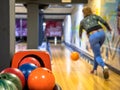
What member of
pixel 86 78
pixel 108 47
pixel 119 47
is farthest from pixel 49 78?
pixel 108 47

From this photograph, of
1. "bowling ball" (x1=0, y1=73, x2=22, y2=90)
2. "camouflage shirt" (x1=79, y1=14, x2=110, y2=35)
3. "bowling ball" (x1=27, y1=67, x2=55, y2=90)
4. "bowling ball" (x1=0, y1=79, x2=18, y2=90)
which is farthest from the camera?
"camouflage shirt" (x1=79, y1=14, x2=110, y2=35)

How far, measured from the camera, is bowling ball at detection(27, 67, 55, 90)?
2.34 metres

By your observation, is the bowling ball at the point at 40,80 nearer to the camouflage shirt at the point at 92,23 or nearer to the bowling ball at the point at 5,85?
the bowling ball at the point at 5,85

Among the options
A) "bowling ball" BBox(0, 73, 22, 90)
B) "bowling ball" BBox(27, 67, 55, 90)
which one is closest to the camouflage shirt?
"bowling ball" BBox(27, 67, 55, 90)

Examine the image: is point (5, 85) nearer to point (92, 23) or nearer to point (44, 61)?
point (44, 61)

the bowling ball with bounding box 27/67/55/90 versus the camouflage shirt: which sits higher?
the camouflage shirt

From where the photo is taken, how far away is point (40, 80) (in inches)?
92.2

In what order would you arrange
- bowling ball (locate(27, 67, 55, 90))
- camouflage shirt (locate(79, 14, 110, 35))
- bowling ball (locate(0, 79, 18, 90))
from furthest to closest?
camouflage shirt (locate(79, 14, 110, 35)) < bowling ball (locate(27, 67, 55, 90)) < bowling ball (locate(0, 79, 18, 90))

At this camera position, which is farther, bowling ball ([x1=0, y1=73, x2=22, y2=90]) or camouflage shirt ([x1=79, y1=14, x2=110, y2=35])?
camouflage shirt ([x1=79, y1=14, x2=110, y2=35])

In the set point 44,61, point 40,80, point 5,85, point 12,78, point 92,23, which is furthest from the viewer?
point 92,23

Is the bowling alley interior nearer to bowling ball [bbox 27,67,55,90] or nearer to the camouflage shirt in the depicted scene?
bowling ball [bbox 27,67,55,90]

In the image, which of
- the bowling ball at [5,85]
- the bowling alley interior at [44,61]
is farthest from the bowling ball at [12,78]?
the bowling ball at [5,85]

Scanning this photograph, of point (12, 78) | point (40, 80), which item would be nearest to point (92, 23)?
point (40, 80)

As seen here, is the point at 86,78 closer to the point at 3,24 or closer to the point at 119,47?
the point at 119,47
